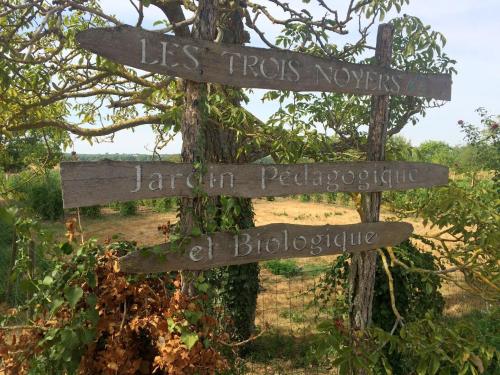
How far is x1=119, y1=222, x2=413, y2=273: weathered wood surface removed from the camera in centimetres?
217

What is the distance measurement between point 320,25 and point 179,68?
2188 mm

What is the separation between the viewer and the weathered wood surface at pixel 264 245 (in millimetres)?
2166

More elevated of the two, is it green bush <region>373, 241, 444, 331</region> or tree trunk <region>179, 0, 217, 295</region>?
tree trunk <region>179, 0, 217, 295</region>

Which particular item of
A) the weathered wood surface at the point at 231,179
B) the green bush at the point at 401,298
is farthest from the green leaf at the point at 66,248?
the green bush at the point at 401,298

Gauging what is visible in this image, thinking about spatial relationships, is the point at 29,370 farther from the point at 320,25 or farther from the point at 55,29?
the point at 320,25

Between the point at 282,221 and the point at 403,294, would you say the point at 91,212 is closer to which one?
the point at 282,221

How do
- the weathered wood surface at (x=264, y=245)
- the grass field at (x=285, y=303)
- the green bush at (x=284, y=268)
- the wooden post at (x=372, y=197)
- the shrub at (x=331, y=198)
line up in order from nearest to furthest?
1. the weathered wood surface at (x=264, y=245)
2. the wooden post at (x=372, y=197)
3. the grass field at (x=285, y=303)
4. the green bush at (x=284, y=268)
5. the shrub at (x=331, y=198)

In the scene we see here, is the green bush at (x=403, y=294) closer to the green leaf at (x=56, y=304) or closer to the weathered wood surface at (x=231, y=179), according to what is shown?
the weathered wood surface at (x=231, y=179)

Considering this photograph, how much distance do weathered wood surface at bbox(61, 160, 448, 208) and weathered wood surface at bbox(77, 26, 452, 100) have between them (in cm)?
49

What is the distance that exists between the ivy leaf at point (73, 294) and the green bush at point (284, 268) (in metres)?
7.22

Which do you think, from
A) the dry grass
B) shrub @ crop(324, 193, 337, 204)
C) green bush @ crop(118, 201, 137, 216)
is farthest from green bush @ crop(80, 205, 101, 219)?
shrub @ crop(324, 193, 337, 204)

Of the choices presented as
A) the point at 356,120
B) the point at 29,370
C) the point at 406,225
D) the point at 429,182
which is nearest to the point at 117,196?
the point at 29,370

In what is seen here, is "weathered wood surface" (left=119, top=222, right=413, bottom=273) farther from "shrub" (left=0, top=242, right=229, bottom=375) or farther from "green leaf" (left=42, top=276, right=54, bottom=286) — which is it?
"green leaf" (left=42, top=276, right=54, bottom=286)

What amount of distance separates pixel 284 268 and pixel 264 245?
6923 millimetres
